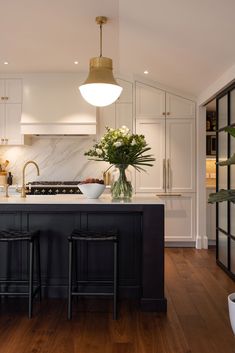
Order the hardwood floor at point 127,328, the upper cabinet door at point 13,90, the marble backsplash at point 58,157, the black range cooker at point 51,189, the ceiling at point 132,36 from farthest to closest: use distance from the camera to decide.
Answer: the marble backsplash at point 58,157 → the upper cabinet door at point 13,90 → the black range cooker at point 51,189 → the ceiling at point 132,36 → the hardwood floor at point 127,328

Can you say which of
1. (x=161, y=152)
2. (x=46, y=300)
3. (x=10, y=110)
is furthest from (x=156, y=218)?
(x=10, y=110)

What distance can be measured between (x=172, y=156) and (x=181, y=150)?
172 millimetres

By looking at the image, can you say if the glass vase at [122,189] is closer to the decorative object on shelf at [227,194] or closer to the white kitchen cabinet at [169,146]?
the decorative object on shelf at [227,194]

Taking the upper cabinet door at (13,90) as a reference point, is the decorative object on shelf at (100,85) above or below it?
below

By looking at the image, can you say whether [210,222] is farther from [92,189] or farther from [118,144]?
[118,144]

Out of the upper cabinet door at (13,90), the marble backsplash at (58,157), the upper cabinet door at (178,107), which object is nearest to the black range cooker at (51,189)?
the marble backsplash at (58,157)

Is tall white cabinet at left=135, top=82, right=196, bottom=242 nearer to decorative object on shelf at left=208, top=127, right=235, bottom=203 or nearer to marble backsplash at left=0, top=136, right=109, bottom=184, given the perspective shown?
marble backsplash at left=0, top=136, right=109, bottom=184

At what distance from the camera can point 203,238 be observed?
573 centimetres

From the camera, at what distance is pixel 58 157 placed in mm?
6078

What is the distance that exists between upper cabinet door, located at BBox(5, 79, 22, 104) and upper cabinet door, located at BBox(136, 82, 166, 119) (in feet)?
6.19

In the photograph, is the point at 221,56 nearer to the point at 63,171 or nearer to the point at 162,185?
the point at 162,185

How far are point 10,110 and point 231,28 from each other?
12.3ft

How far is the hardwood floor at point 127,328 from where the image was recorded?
8.31ft

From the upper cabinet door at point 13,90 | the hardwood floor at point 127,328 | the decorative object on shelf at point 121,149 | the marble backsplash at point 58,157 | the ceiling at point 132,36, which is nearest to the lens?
the hardwood floor at point 127,328
